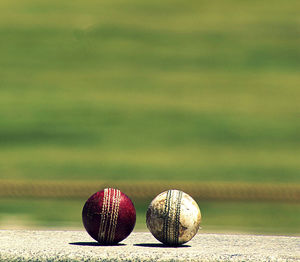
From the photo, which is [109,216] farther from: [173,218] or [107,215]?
[173,218]

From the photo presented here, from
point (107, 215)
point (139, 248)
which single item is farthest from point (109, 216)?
point (139, 248)

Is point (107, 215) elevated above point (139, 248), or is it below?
above

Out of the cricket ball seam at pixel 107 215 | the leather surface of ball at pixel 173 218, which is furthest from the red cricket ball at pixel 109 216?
the leather surface of ball at pixel 173 218

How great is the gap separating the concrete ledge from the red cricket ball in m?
0.07

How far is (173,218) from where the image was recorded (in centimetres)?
325

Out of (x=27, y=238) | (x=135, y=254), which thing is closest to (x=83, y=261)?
(x=135, y=254)

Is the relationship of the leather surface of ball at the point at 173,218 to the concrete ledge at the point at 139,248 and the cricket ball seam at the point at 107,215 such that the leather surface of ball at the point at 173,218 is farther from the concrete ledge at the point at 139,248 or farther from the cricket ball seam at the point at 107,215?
the cricket ball seam at the point at 107,215

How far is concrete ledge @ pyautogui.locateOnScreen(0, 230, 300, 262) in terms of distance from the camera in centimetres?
300

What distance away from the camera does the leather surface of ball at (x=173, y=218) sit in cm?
326

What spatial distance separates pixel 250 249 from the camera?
3398mm

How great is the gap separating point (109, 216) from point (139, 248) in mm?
215

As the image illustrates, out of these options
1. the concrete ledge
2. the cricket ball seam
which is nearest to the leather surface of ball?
the concrete ledge

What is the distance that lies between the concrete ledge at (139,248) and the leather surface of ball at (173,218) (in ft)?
0.21

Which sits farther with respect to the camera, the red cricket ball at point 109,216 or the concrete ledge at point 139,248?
the red cricket ball at point 109,216
